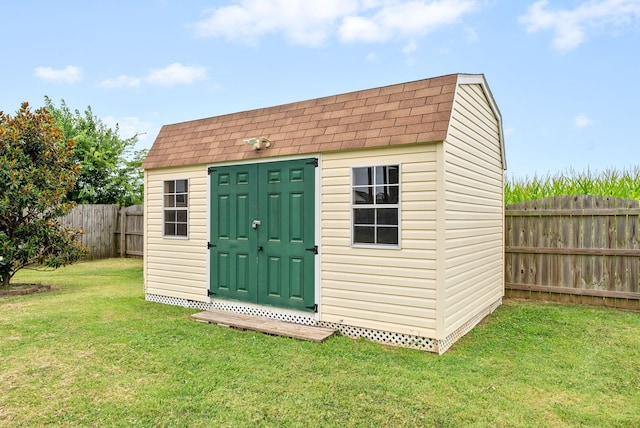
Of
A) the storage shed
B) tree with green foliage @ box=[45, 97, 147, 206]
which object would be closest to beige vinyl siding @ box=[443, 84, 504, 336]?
the storage shed

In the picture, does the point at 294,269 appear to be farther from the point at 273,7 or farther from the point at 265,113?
the point at 273,7

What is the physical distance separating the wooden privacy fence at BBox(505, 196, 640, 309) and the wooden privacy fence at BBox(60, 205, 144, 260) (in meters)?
11.3

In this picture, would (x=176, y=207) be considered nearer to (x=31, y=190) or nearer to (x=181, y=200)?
(x=181, y=200)

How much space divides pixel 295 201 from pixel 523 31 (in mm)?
5414

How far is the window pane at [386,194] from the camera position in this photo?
4656mm

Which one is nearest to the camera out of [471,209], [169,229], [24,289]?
[471,209]

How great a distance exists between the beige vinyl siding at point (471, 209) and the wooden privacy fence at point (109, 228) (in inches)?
434

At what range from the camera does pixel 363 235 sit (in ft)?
16.0

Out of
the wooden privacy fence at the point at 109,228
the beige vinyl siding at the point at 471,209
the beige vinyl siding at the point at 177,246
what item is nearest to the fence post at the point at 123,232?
the wooden privacy fence at the point at 109,228

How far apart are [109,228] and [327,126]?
11313mm

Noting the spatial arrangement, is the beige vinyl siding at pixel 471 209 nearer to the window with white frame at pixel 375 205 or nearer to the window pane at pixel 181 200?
the window with white frame at pixel 375 205

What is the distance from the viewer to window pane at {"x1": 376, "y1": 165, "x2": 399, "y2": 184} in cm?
466

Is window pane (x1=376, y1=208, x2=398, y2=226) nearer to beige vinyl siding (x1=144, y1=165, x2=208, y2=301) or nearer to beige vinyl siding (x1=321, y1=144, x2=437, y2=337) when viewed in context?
Answer: beige vinyl siding (x1=321, y1=144, x2=437, y2=337)

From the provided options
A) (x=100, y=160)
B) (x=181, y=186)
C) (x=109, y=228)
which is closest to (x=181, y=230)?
(x=181, y=186)
